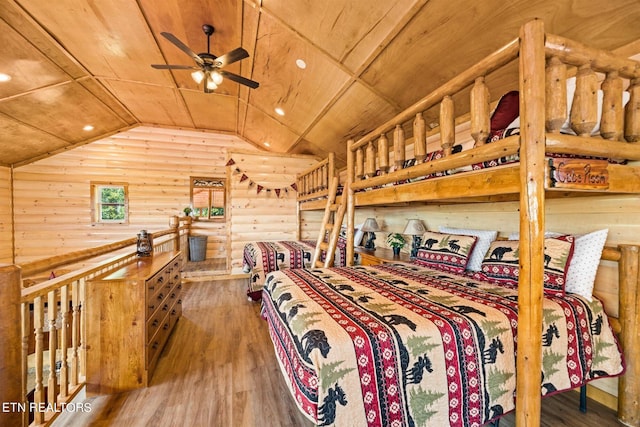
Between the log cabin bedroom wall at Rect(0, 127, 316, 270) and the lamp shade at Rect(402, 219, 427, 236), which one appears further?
the log cabin bedroom wall at Rect(0, 127, 316, 270)

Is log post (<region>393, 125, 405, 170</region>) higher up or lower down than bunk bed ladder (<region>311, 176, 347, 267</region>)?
higher up

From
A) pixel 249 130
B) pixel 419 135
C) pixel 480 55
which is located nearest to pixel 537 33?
pixel 419 135

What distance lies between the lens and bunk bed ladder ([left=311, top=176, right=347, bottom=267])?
2648 mm

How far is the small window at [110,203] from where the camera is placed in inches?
225

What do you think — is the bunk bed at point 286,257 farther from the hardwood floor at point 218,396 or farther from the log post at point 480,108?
the log post at point 480,108

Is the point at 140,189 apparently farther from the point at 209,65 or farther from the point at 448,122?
the point at 448,122

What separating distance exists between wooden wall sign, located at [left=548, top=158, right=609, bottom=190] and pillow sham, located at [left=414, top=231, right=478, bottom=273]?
106 centimetres

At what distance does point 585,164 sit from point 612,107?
0.35m

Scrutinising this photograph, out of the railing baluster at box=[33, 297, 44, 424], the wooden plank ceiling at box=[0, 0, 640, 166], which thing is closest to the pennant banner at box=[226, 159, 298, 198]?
the wooden plank ceiling at box=[0, 0, 640, 166]

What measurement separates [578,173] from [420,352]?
1.03 m

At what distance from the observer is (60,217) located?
547 centimetres

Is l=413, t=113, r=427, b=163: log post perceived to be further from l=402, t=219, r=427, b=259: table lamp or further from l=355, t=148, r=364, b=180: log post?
l=402, t=219, r=427, b=259: table lamp

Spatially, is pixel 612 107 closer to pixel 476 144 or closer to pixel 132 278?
pixel 476 144

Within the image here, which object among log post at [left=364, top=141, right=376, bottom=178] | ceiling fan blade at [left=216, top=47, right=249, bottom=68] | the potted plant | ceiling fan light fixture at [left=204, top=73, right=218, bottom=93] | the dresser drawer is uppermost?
ceiling fan blade at [left=216, top=47, right=249, bottom=68]
